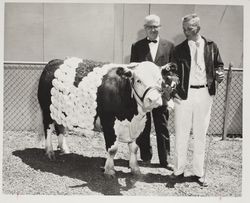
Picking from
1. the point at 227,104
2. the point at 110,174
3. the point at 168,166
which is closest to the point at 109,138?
the point at 110,174

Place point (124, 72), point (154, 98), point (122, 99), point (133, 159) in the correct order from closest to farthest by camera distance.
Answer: point (154, 98) < point (124, 72) < point (122, 99) < point (133, 159)

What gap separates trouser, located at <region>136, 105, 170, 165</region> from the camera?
3.18 metres

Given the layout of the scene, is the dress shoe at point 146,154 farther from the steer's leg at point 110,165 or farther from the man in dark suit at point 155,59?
the steer's leg at point 110,165

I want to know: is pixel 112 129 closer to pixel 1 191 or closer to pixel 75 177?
pixel 75 177

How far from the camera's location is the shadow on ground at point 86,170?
9.47ft

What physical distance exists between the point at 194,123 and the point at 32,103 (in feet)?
4.42

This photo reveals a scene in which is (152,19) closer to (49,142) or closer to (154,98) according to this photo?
(154,98)

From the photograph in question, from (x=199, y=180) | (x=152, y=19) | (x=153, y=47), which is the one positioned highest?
(x=152, y=19)

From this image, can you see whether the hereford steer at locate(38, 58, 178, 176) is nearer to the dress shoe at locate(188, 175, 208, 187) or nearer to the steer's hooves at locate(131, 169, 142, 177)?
the steer's hooves at locate(131, 169, 142, 177)

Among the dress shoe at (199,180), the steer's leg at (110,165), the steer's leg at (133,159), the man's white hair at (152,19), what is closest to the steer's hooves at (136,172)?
the steer's leg at (133,159)

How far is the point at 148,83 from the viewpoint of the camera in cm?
269

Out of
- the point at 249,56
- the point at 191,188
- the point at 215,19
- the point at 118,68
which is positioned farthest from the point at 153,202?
the point at 215,19

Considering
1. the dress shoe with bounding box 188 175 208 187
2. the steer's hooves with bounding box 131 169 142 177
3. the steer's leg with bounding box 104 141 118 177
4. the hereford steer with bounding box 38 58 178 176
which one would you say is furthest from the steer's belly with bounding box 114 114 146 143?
the dress shoe with bounding box 188 175 208 187

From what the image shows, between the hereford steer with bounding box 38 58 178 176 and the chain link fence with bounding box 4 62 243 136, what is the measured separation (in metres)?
0.25
